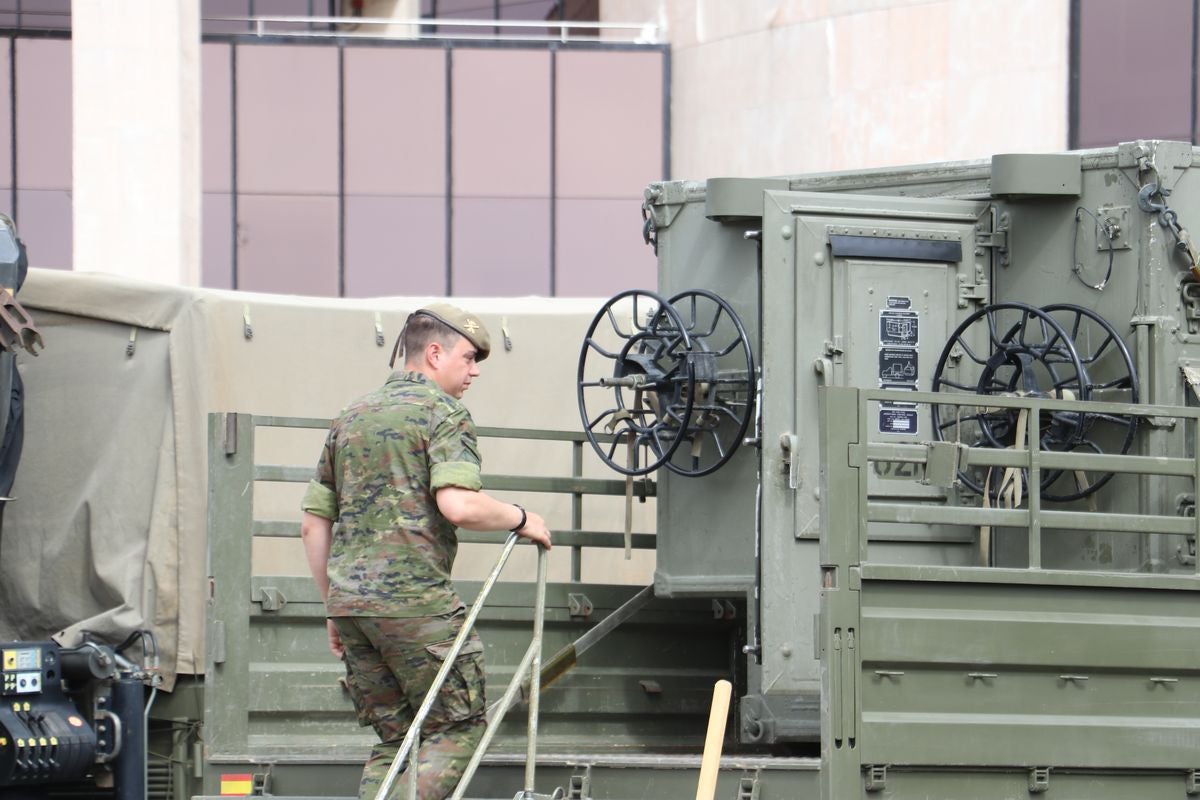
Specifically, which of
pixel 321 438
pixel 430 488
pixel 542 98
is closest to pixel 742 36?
pixel 542 98

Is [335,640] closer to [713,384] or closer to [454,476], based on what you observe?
[454,476]

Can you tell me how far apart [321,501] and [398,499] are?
33 cm

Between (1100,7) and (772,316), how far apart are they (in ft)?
46.6

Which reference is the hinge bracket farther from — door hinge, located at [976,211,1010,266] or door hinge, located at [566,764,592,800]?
door hinge, located at [976,211,1010,266]

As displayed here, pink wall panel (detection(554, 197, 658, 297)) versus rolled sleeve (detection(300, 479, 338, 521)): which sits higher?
pink wall panel (detection(554, 197, 658, 297))

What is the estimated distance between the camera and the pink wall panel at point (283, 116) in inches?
872

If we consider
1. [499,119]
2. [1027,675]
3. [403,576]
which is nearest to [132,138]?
[499,119]

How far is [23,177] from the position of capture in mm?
21703

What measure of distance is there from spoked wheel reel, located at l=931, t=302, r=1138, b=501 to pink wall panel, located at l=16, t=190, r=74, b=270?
16.2 m

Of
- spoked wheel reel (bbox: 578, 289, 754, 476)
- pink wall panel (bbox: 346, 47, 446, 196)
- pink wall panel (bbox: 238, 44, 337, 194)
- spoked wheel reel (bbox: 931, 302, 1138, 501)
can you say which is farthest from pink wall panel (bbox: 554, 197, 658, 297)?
spoked wheel reel (bbox: 931, 302, 1138, 501)

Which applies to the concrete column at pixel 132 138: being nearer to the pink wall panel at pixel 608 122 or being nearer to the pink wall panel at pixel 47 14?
the pink wall panel at pixel 47 14

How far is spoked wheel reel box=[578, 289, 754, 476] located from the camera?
7078mm

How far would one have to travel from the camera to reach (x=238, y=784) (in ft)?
22.0

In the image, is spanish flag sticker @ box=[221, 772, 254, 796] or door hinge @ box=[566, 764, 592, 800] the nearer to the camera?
door hinge @ box=[566, 764, 592, 800]
